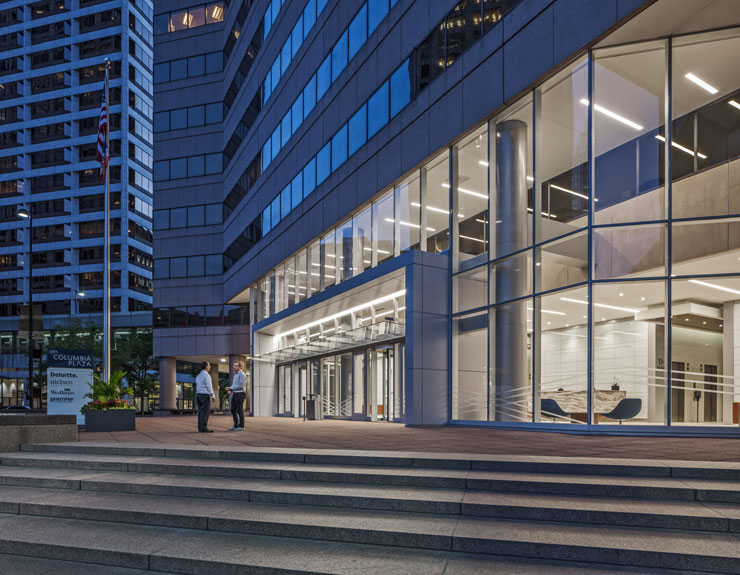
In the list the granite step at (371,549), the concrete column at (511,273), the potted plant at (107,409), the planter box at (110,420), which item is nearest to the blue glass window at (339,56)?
the concrete column at (511,273)

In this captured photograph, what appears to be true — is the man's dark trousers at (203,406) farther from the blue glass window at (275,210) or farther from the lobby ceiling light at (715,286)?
the blue glass window at (275,210)

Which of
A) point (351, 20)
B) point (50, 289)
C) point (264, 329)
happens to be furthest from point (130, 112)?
point (351, 20)

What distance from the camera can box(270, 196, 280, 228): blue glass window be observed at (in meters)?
36.2

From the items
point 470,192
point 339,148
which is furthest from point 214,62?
point 470,192

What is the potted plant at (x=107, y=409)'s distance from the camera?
19.1m

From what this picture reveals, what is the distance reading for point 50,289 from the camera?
87.0 meters

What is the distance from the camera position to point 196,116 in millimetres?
52125

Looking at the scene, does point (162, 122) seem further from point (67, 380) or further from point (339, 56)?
point (67, 380)

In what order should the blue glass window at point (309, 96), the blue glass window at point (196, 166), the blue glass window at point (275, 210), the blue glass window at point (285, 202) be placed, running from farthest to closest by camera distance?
1. the blue glass window at point (196, 166)
2. the blue glass window at point (275, 210)
3. the blue glass window at point (285, 202)
4. the blue glass window at point (309, 96)

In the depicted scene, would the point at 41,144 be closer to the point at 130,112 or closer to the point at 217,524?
the point at 130,112

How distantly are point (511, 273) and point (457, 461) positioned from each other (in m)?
9.14

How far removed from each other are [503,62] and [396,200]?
6.84 meters

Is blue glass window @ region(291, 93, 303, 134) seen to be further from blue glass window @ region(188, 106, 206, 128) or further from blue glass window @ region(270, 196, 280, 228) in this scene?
blue glass window @ region(188, 106, 206, 128)

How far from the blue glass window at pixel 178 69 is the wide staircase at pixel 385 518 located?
155 ft
